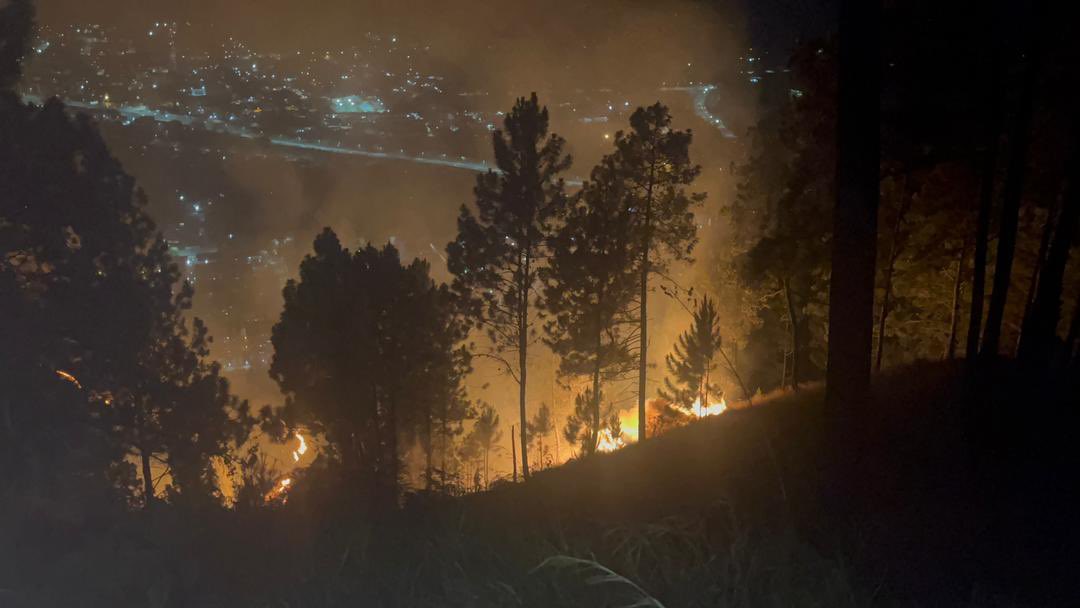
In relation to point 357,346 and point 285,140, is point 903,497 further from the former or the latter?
point 285,140

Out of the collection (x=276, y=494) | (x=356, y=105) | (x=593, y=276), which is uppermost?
(x=356, y=105)

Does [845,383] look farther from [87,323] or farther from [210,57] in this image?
[210,57]

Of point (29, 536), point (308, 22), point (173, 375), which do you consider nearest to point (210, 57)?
point (308, 22)

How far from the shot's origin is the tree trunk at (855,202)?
521 centimetres

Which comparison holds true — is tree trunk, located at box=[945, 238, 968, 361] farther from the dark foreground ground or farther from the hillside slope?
the dark foreground ground

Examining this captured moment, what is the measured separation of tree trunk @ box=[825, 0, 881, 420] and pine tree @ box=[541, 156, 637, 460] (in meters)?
12.3

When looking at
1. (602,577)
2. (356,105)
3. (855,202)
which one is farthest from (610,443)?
(356,105)

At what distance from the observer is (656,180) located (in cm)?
1803

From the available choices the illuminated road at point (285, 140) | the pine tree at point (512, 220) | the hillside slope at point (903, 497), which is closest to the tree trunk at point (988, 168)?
the hillside slope at point (903, 497)

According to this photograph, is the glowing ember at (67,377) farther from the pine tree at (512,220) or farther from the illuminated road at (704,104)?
the illuminated road at (704,104)

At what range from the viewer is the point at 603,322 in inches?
815

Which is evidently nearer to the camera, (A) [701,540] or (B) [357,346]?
(A) [701,540]

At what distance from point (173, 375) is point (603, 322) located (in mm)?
12372

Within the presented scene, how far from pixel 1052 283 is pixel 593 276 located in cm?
1179
